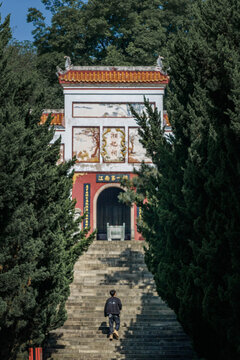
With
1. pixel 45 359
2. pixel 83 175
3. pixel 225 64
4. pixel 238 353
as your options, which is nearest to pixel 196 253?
pixel 238 353

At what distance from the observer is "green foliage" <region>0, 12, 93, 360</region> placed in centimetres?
1038

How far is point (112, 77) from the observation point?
25859 mm

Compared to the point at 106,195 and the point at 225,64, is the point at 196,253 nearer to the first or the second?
the point at 225,64

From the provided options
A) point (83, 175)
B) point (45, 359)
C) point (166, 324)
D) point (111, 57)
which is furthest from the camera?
point (111, 57)

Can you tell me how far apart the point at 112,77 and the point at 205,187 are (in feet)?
55.8

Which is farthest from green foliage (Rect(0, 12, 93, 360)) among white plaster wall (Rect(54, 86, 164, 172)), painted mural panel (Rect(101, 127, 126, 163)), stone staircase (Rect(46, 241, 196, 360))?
painted mural panel (Rect(101, 127, 126, 163))

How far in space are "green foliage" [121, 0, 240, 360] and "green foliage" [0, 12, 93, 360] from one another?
2.13 m

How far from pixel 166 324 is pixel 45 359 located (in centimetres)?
346

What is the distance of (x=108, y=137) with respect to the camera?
83.9ft

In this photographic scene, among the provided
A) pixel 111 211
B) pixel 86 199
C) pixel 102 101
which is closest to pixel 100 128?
pixel 102 101

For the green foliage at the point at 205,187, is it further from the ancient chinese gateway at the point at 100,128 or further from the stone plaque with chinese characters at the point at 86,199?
the ancient chinese gateway at the point at 100,128

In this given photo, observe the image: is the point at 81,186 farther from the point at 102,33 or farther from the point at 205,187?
the point at 205,187

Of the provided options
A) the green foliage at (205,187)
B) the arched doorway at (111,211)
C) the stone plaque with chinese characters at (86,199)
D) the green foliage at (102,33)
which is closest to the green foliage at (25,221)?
the green foliage at (205,187)

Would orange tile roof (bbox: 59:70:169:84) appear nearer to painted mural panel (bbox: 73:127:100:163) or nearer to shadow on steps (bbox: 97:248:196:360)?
painted mural panel (bbox: 73:127:100:163)
